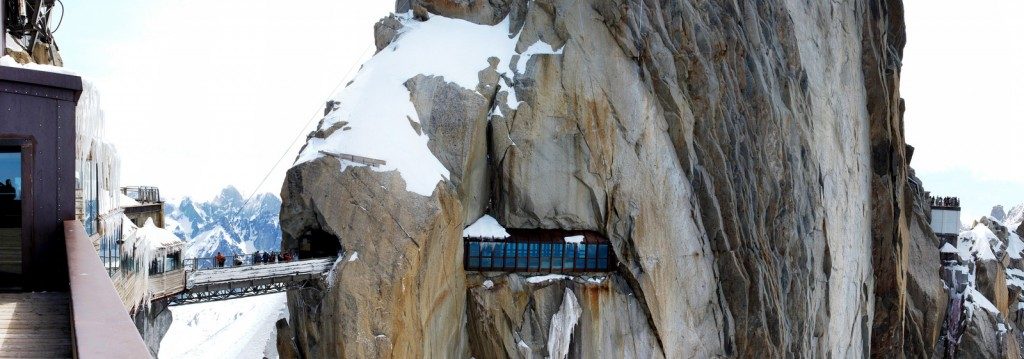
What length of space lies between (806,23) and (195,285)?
1565 inches

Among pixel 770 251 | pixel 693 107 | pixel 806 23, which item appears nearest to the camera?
pixel 693 107

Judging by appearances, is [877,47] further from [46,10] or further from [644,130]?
[46,10]

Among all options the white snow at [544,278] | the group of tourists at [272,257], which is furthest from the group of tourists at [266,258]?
the white snow at [544,278]

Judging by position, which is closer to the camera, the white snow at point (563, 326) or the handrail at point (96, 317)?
the handrail at point (96, 317)

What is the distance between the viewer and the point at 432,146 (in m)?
34.4

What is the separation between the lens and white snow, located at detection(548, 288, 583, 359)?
36.7 m

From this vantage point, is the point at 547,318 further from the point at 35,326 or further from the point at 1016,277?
the point at 1016,277

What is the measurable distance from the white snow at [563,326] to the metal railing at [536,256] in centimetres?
153

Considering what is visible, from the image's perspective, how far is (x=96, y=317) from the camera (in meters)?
5.44

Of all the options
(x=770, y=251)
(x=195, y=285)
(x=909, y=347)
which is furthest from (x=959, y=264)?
(x=195, y=285)

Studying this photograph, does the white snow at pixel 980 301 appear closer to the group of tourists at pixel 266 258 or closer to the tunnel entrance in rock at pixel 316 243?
the tunnel entrance in rock at pixel 316 243

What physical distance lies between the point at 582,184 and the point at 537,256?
4.23 m

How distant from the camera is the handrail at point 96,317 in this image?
4742 millimetres

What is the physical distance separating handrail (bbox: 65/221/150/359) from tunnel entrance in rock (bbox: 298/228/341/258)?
2594cm
